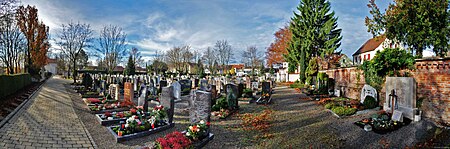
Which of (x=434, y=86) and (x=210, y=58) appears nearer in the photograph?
(x=434, y=86)

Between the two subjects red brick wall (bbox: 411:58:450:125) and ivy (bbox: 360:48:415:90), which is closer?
red brick wall (bbox: 411:58:450:125)

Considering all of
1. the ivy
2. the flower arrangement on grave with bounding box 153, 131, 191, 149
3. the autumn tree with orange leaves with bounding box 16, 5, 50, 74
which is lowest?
the flower arrangement on grave with bounding box 153, 131, 191, 149

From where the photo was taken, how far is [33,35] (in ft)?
86.2

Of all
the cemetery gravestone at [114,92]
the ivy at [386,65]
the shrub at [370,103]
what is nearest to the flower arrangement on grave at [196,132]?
the shrub at [370,103]

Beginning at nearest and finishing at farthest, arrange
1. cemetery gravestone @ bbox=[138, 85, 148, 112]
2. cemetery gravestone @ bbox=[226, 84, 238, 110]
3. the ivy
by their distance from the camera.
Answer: the ivy
cemetery gravestone @ bbox=[138, 85, 148, 112]
cemetery gravestone @ bbox=[226, 84, 238, 110]

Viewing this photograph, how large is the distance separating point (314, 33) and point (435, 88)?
2698 centimetres

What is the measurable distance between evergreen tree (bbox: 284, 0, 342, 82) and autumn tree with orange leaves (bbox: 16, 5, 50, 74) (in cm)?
3277

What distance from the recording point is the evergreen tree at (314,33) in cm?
3222

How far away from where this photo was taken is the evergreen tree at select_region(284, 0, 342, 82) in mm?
32219

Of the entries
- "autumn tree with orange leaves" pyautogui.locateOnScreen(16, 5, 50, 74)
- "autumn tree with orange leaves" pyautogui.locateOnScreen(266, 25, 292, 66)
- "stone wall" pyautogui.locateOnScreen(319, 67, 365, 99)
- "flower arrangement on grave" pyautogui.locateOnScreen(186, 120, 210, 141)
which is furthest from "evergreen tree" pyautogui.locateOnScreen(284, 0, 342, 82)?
"autumn tree with orange leaves" pyautogui.locateOnScreen(16, 5, 50, 74)

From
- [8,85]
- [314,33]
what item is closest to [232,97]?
[8,85]

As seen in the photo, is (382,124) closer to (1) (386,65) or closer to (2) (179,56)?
(1) (386,65)

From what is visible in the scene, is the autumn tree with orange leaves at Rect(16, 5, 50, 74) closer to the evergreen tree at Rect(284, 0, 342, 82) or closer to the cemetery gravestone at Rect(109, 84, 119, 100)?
the cemetery gravestone at Rect(109, 84, 119, 100)

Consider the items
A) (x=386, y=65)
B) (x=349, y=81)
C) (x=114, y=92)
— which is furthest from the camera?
(x=349, y=81)
